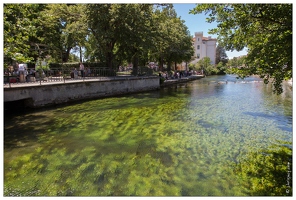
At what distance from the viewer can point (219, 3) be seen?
248 inches

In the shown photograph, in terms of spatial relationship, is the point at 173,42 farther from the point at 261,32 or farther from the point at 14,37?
the point at 261,32

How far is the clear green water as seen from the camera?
17.5 ft

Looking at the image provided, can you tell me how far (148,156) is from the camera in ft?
23.3

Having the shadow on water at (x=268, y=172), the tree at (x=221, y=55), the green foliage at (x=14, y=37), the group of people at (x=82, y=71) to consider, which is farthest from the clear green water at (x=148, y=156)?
the tree at (x=221, y=55)

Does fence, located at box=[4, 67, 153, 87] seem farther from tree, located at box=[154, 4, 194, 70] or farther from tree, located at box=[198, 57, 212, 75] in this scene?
tree, located at box=[198, 57, 212, 75]

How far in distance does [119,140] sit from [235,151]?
4.11 meters

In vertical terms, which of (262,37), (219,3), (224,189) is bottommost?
(224,189)

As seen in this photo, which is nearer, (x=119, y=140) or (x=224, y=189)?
(x=224, y=189)

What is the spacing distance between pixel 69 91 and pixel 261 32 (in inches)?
555

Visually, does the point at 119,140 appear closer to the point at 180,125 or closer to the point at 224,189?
the point at 180,125

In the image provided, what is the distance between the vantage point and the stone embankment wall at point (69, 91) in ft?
45.6

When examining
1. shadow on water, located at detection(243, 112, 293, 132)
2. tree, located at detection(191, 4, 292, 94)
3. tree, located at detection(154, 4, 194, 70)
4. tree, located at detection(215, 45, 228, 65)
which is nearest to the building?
tree, located at detection(215, 45, 228, 65)

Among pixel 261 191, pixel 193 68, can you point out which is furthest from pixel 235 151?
pixel 193 68

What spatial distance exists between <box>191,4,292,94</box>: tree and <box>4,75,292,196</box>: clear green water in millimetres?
2537
